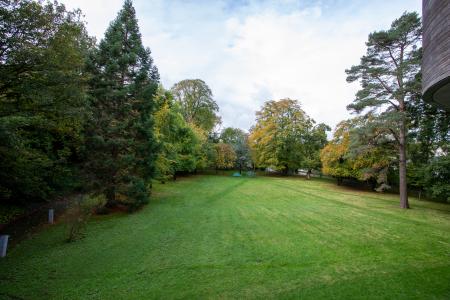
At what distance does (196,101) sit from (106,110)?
944 inches

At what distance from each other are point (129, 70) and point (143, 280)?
1074cm

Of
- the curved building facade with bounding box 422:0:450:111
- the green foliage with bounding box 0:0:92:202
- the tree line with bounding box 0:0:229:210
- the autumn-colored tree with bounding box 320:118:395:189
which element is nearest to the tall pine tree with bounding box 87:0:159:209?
the tree line with bounding box 0:0:229:210

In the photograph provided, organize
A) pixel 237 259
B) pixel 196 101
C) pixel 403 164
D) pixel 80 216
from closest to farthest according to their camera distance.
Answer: pixel 237 259, pixel 80 216, pixel 403 164, pixel 196 101

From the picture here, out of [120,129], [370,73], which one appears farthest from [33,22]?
[370,73]

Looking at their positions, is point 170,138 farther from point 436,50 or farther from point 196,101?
point 436,50

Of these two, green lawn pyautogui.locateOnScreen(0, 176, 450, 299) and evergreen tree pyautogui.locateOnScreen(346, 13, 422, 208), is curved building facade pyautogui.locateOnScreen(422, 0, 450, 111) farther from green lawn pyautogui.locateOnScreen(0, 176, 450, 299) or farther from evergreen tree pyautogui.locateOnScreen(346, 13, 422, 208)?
evergreen tree pyautogui.locateOnScreen(346, 13, 422, 208)

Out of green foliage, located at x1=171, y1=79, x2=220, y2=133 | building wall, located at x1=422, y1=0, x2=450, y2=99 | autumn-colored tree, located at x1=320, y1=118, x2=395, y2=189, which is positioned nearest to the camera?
building wall, located at x1=422, y1=0, x2=450, y2=99

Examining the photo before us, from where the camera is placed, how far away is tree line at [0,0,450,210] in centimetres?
740

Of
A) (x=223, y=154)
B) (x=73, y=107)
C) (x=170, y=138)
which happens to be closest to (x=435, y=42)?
(x=73, y=107)

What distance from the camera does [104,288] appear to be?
5.22 m

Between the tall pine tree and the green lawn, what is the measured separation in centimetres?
181

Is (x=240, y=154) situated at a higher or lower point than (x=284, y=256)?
higher

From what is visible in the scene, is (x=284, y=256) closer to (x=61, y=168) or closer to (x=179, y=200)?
(x=179, y=200)

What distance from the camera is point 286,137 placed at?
102 ft
